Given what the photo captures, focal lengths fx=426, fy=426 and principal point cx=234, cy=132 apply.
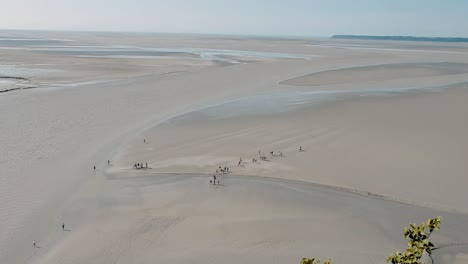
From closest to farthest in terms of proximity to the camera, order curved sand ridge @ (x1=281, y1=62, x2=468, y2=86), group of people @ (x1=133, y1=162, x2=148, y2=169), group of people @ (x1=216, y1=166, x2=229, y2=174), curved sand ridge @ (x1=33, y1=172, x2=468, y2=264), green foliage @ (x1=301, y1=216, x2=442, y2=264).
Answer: green foliage @ (x1=301, y1=216, x2=442, y2=264) → curved sand ridge @ (x1=33, y1=172, x2=468, y2=264) → group of people @ (x1=216, y1=166, x2=229, y2=174) → group of people @ (x1=133, y1=162, x2=148, y2=169) → curved sand ridge @ (x1=281, y1=62, x2=468, y2=86)

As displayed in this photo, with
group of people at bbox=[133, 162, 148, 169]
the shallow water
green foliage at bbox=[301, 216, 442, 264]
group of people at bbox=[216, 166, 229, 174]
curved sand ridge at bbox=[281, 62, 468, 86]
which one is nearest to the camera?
green foliage at bbox=[301, 216, 442, 264]

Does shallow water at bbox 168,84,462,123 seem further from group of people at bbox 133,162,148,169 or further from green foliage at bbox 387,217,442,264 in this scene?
green foliage at bbox 387,217,442,264

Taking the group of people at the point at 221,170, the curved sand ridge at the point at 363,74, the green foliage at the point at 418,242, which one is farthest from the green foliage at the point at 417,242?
the curved sand ridge at the point at 363,74

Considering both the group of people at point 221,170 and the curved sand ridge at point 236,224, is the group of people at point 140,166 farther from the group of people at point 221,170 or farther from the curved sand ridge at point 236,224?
the group of people at point 221,170

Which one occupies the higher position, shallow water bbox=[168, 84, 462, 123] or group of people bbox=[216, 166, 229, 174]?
shallow water bbox=[168, 84, 462, 123]

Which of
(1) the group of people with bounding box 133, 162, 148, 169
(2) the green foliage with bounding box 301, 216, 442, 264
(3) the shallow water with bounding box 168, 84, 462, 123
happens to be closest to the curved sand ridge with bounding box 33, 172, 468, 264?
(1) the group of people with bounding box 133, 162, 148, 169

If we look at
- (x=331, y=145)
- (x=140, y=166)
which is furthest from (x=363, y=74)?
(x=140, y=166)

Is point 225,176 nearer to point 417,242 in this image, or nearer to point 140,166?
point 140,166

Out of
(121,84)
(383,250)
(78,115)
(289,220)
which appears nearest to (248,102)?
(78,115)

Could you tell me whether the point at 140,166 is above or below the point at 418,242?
below
